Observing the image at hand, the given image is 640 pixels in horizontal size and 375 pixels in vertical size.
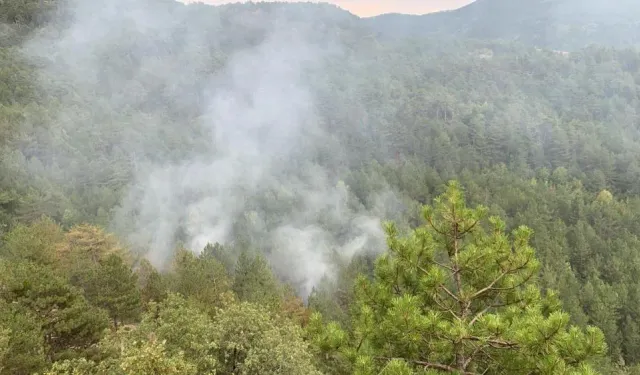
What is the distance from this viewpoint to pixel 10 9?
4156 inches

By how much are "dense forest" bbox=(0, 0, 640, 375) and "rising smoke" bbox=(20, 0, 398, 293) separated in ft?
1.63

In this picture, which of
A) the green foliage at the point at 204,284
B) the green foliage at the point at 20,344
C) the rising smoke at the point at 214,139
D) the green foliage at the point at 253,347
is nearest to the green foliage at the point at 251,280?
the green foliage at the point at 204,284

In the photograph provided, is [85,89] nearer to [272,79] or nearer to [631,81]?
[272,79]

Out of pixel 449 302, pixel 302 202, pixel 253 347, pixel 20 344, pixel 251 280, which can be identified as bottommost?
pixel 302 202

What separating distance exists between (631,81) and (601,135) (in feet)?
166

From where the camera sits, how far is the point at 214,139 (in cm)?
9062

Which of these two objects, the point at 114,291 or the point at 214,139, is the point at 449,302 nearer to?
the point at 114,291

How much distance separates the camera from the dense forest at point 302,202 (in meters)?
7.77

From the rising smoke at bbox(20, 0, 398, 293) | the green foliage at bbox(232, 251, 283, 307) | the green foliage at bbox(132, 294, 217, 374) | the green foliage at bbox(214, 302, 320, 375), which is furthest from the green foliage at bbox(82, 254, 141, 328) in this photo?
the rising smoke at bbox(20, 0, 398, 293)

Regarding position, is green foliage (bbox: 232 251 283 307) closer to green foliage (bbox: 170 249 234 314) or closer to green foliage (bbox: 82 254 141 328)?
green foliage (bbox: 170 249 234 314)

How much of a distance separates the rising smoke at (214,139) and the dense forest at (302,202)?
50 cm

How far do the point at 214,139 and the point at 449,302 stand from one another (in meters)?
87.3

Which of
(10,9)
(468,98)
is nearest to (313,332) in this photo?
(468,98)

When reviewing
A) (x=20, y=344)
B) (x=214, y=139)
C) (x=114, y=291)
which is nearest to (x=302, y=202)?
(x=214, y=139)
